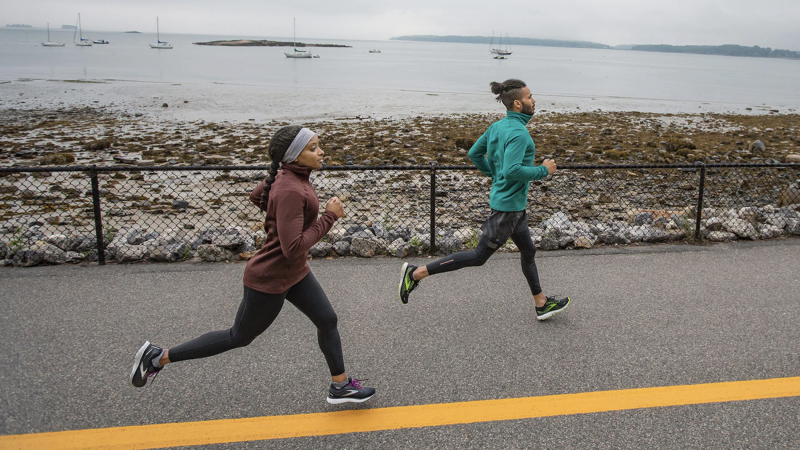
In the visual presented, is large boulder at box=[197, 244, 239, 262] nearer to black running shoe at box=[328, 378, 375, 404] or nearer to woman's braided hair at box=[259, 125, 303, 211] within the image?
black running shoe at box=[328, 378, 375, 404]

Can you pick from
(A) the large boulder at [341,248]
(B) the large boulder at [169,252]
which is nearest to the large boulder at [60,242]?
(B) the large boulder at [169,252]

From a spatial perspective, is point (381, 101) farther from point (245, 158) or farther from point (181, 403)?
point (181, 403)

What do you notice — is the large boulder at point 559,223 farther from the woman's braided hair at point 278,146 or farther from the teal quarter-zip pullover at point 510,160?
the woman's braided hair at point 278,146

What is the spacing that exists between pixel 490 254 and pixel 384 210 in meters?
6.15

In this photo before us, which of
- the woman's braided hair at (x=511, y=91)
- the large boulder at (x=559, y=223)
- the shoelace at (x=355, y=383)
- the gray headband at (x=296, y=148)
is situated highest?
the woman's braided hair at (x=511, y=91)

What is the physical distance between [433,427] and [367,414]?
406 millimetres

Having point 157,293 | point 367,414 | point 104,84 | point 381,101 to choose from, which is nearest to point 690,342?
point 367,414

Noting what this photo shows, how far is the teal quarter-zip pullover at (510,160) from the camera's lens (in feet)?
12.8

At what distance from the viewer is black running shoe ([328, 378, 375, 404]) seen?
10.8ft

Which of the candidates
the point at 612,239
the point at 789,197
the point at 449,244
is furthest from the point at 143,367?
the point at 789,197

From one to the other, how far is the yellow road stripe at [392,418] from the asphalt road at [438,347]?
70 millimetres

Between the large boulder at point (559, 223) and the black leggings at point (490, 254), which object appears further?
the large boulder at point (559, 223)

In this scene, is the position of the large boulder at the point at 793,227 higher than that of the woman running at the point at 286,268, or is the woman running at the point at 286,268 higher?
the woman running at the point at 286,268

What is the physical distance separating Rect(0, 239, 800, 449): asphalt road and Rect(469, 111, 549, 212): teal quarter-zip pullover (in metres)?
1.04
